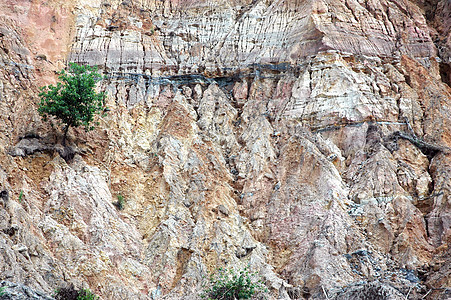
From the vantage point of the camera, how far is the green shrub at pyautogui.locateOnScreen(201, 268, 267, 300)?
22.0 meters

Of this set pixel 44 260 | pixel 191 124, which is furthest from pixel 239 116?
pixel 44 260

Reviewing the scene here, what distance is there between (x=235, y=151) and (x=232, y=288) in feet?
32.2

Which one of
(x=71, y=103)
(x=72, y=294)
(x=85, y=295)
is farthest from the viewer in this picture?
(x=71, y=103)

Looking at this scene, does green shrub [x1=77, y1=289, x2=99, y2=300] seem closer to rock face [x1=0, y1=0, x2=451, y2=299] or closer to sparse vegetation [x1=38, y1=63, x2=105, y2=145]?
rock face [x1=0, y1=0, x2=451, y2=299]

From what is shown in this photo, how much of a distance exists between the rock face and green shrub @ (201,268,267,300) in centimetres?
67

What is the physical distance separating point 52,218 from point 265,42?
19640 millimetres

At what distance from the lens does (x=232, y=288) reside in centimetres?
2216

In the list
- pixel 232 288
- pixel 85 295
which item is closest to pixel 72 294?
pixel 85 295

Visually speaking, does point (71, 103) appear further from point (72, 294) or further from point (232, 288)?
point (232, 288)

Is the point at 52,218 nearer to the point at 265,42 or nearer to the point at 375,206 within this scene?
the point at 375,206

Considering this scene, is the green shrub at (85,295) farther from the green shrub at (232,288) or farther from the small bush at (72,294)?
the green shrub at (232,288)

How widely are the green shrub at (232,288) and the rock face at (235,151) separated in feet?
2.21

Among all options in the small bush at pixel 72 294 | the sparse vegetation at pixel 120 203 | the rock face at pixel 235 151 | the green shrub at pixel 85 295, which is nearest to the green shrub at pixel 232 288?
the rock face at pixel 235 151

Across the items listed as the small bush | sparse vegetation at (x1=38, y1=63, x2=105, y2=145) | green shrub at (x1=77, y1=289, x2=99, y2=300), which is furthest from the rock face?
sparse vegetation at (x1=38, y1=63, x2=105, y2=145)
